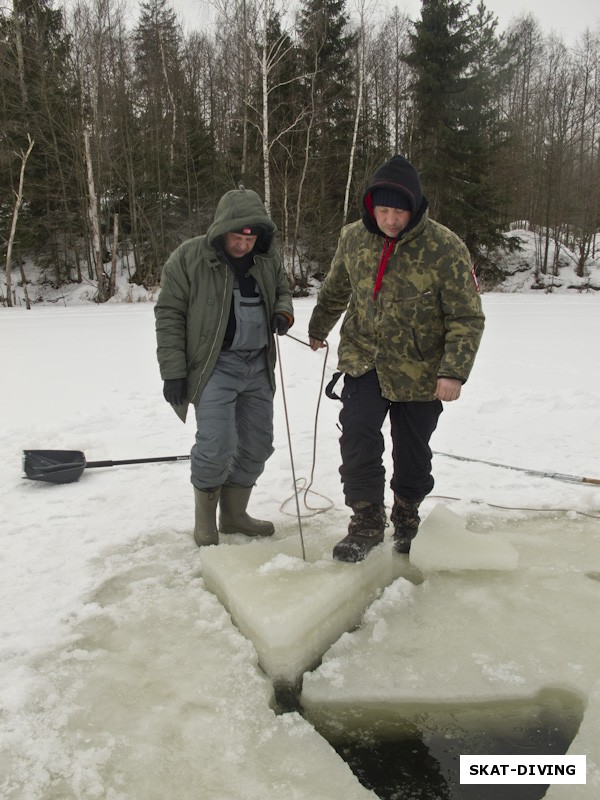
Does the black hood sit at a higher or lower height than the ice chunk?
higher

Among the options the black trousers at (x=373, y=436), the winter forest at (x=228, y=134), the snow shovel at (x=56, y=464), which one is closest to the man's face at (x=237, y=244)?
the black trousers at (x=373, y=436)

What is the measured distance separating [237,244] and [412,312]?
2.84ft

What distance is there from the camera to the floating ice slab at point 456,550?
2.58 metres

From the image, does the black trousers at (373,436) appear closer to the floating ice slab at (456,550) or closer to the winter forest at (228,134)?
the floating ice slab at (456,550)

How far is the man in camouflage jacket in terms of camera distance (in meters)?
2.34

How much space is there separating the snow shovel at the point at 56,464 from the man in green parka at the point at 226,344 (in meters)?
1.14

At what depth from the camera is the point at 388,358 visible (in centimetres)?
249

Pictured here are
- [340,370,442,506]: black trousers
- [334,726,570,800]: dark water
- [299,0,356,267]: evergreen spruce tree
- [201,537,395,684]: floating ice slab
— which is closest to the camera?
[334,726,570,800]: dark water

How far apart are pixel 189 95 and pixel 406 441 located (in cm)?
2369

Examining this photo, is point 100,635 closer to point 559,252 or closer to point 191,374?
point 191,374

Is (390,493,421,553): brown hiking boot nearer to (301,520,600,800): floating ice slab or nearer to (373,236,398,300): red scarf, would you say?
(301,520,600,800): floating ice slab

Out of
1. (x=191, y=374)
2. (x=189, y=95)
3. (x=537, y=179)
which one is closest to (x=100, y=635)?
(x=191, y=374)

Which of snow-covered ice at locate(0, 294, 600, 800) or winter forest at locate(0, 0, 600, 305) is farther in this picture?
winter forest at locate(0, 0, 600, 305)

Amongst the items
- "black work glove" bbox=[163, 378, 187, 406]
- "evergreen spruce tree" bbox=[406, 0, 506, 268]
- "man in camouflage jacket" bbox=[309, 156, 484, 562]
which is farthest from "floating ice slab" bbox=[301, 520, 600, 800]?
"evergreen spruce tree" bbox=[406, 0, 506, 268]
